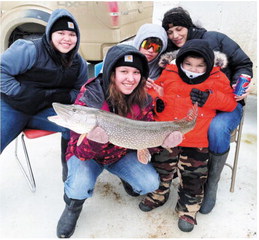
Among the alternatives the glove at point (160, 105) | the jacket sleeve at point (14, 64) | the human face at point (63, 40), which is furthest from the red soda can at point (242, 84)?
the jacket sleeve at point (14, 64)

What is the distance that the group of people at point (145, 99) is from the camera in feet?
6.42

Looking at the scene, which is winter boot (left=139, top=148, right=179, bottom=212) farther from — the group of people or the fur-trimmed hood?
the fur-trimmed hood

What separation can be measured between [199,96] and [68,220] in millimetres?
1466

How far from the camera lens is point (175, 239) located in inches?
86.0

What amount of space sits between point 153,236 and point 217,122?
1.09m

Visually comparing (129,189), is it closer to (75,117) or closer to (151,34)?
(75,117)

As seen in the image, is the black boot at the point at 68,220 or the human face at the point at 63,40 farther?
the human face at the point at 63,40

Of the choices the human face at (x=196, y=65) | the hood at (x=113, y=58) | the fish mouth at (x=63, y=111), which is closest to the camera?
the fish mouth at (x=63, y=111)

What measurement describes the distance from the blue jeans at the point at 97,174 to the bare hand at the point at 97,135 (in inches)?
17.0

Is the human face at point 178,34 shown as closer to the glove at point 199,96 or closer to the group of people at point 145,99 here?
the group of people at point 145,99

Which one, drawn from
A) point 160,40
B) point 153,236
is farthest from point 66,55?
point 153,236

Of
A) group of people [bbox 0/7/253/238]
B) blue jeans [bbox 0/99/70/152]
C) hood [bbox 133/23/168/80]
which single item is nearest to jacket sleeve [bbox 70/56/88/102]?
group of people [bbox 0/7/253/238]

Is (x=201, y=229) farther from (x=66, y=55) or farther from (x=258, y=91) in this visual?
(x=258, y=91)

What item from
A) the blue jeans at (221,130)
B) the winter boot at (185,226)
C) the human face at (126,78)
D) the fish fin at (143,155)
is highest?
the human face at (126,78)
